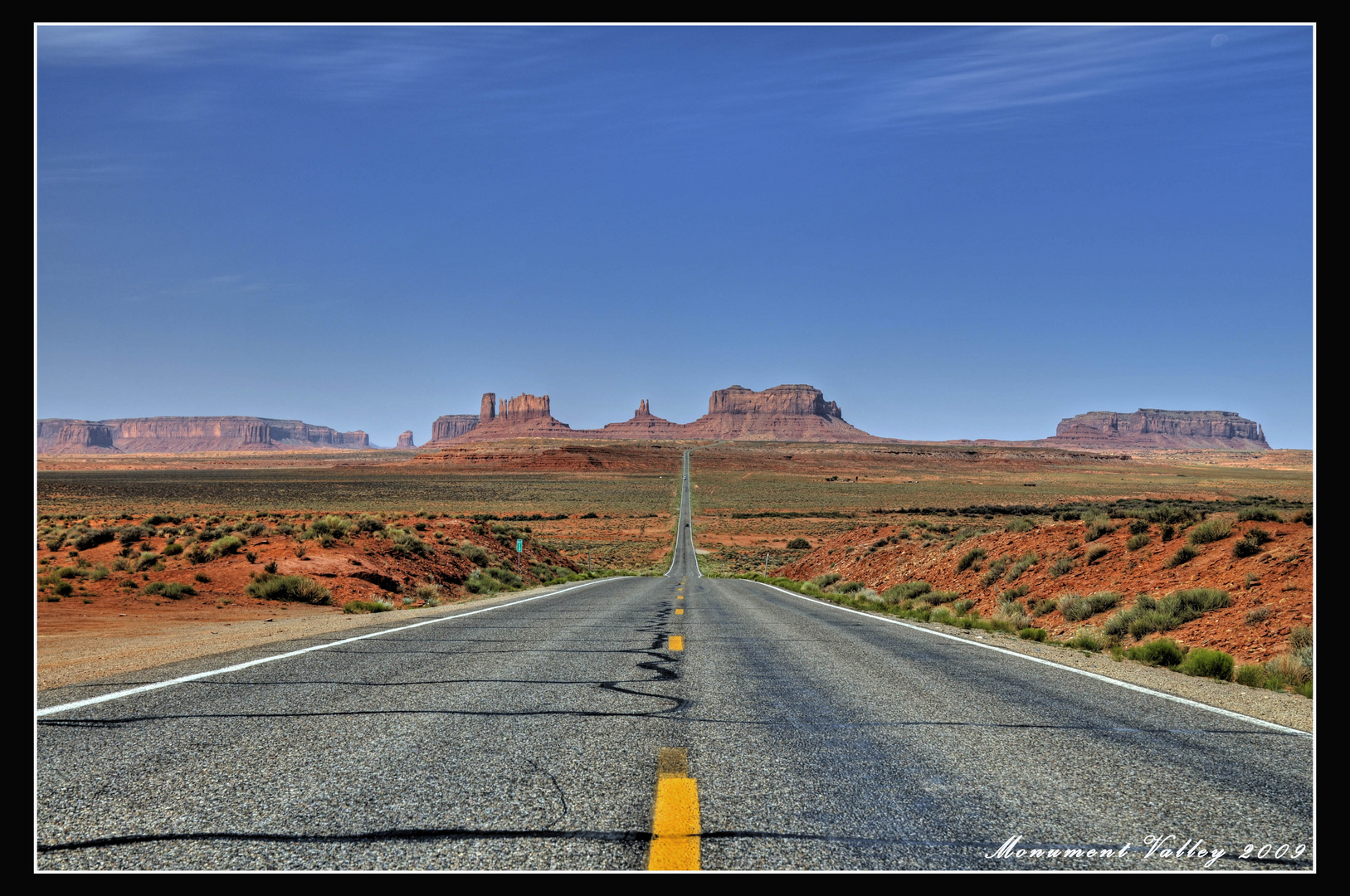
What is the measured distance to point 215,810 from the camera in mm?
3385

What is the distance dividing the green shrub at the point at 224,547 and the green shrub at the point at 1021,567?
23.2 m

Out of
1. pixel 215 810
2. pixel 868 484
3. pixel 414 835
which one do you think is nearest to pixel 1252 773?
pixel 414 835

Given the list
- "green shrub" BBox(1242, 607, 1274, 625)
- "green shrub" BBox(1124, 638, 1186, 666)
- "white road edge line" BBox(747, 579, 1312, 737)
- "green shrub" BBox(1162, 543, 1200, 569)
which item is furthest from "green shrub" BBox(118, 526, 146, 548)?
"green shrub" BBox(1242, 607, 1274, 625)

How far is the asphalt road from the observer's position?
3.09 m

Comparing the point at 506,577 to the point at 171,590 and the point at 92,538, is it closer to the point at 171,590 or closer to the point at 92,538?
the point at 171,590

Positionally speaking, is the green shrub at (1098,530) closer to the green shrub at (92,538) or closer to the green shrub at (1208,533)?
the green shrub at (1208,533)

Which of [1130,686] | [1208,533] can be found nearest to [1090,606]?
[1208,533]

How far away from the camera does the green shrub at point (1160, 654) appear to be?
31.6ft

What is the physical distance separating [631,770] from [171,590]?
20.6m

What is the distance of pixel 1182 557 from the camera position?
15.0 metres

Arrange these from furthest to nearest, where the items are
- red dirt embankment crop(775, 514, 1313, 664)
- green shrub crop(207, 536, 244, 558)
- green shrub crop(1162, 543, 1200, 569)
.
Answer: green shrub crop(207, 536, 244, 558)
green shrub crop(1162, 543, 1200, 569)
red dirt embankment crop(775, 514, 1313, 664)

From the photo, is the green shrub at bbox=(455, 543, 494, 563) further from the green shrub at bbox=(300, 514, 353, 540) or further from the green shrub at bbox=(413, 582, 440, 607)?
the green shrub at bbox=(413, 582, 440, 607)

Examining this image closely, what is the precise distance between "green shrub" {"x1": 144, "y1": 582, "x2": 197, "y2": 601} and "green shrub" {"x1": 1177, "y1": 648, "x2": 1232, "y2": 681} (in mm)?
21879

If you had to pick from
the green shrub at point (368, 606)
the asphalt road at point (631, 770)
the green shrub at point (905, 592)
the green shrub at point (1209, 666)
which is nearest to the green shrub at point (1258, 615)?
the green shrub at point (1209, 666)
